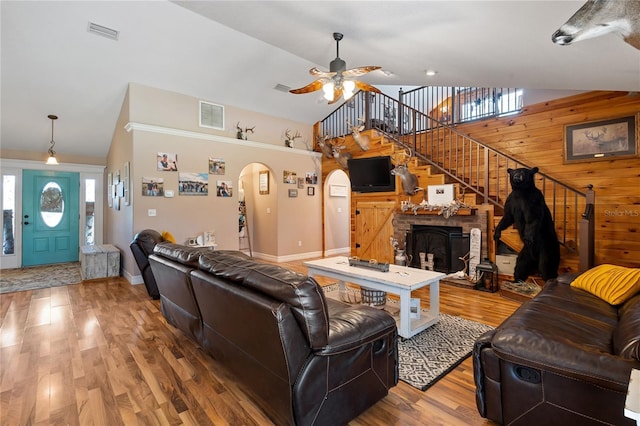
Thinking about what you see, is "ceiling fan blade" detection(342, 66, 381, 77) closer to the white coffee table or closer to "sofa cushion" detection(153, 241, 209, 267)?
the white coffee table

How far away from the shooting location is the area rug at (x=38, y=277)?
473 cm

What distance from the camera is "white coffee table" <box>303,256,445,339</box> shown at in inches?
108

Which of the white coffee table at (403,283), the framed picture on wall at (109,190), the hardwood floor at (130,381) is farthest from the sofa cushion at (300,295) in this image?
the framed picture on wall at (109,190)

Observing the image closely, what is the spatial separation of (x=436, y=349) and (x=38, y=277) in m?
6.56

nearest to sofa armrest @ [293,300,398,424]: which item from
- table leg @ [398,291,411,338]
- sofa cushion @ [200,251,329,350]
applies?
sofa cushion @ [200,251,329,350]

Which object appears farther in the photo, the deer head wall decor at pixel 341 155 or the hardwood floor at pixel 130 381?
the deer head wall decor at pixel 341 155

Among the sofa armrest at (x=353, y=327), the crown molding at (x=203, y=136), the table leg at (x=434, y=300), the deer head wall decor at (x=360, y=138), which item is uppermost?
the deer head wall decor at (x=360, y=138)

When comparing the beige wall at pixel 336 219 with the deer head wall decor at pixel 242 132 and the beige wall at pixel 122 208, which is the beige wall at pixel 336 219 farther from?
the beige wall at pixel 122 208

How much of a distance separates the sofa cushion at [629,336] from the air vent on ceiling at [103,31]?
5634mm

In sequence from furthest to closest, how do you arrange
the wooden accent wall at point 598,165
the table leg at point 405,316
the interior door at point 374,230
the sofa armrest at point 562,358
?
1. the interior door at point 374,230
2. the wooden accent wall at point 598,165
3. the table leg at point 405,316
4. the sofa armrest at point 562,358

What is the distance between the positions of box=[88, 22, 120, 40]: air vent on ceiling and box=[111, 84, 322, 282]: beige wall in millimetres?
895

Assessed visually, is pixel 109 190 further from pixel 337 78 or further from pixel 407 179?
pixel 407 179

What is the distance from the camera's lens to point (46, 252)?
6586 millimetres

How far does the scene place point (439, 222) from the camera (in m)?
5.08
